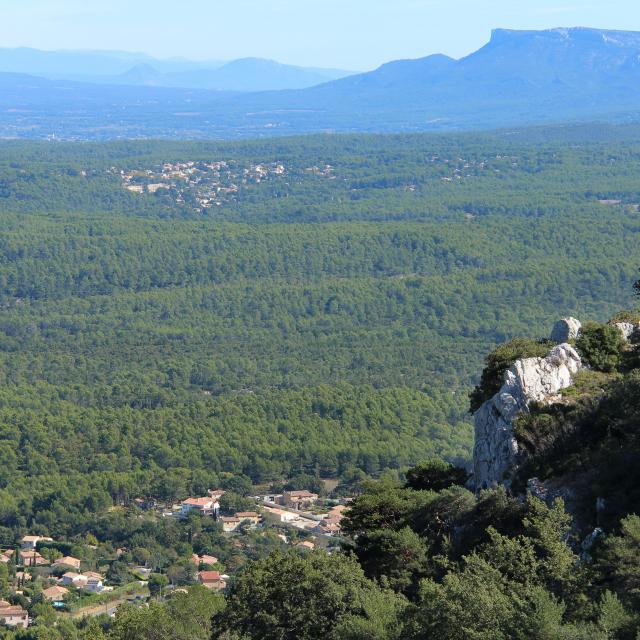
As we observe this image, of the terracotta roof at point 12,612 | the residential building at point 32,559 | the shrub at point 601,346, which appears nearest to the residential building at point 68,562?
the residential building at point 32,559

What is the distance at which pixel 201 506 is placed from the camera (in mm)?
41250

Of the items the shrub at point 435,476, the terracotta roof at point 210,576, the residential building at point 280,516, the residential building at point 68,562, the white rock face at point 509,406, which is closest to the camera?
the white rock face at point 509,406

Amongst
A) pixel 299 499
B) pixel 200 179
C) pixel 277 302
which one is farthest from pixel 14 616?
pixel 200 179

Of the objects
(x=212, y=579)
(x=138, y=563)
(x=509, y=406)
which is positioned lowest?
(x=138, y=563)

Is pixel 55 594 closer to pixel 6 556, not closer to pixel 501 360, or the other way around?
pixel 6 556

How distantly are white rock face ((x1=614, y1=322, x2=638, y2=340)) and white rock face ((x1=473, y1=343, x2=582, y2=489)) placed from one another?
3006mm

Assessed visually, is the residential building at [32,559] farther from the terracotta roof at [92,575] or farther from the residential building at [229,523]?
the residential building at [229,523]

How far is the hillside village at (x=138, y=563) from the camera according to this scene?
109 feet

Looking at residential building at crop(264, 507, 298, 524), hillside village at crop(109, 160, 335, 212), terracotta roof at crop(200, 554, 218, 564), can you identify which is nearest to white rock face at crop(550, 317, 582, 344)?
terracotta roof at crop(200, 554, 218, 564)

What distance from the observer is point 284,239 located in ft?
293

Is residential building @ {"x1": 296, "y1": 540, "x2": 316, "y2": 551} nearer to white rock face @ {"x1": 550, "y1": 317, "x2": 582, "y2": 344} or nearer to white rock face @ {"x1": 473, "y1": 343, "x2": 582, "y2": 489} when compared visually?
white rock face @ {"x1": 550, "y1": 317, "x2": 582, "y2": 344}

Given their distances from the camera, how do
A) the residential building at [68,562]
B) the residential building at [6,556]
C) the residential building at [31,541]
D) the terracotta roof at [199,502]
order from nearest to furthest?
the residential building at [68,562]
the residential building at [6,556]
the residential building at [31,541]
the terracotta roof at [199,502]

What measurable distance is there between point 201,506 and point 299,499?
3.29 meters

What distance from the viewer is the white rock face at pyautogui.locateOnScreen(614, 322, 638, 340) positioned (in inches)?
989
